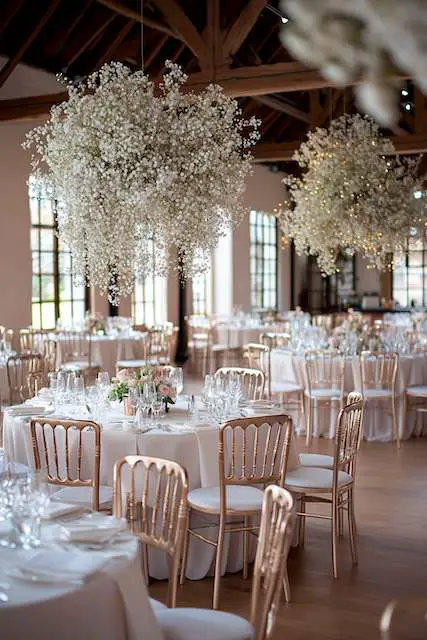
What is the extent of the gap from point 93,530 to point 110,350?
31.1 ft

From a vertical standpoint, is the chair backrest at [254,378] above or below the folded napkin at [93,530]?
above

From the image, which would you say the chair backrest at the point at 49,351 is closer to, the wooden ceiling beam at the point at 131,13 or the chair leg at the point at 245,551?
the wooden ceiling beam at the point at 131,13

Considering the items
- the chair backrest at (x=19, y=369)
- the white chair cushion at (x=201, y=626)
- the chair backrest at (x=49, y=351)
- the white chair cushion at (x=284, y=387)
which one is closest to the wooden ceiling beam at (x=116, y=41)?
the chair backrest at (x=49, y=351)

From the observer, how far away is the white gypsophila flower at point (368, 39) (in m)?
1.66

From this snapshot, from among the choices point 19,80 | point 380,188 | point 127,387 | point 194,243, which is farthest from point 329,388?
point 19,80

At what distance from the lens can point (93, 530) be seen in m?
3.32

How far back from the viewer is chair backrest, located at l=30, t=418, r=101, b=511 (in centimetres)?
504

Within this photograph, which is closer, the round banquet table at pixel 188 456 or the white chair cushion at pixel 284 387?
the round banquet table at pixel 188 456

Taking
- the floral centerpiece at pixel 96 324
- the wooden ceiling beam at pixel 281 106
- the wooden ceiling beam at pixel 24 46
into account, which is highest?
the wooden ceiling beam at pixel 281 106

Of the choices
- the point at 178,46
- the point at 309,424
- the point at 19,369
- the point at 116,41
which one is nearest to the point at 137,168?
the point at 309,424

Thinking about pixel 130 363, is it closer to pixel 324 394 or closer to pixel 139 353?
pixel 139 353

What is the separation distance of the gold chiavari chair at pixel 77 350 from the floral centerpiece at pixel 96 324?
242 millimetres

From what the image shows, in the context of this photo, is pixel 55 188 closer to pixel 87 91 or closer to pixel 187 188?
pixel 187 188

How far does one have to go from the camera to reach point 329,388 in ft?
32.5
